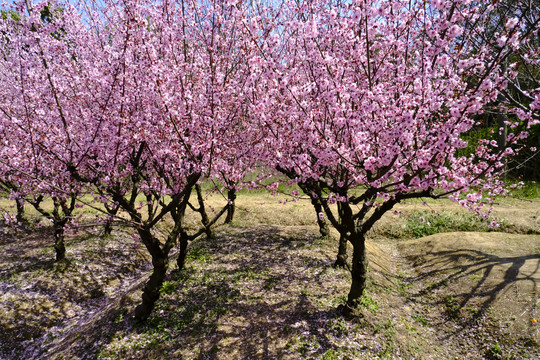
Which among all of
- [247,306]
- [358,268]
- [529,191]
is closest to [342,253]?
[358,268]

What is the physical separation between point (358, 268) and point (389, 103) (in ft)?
11.2

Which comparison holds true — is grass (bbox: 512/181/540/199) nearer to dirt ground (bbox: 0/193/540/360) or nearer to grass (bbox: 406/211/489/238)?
dirt ground (bbox: 0/193/540/360)

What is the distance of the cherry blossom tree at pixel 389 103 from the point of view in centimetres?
420

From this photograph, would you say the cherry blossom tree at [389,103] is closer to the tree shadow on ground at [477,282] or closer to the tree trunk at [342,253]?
the tree trunk at [342,253]

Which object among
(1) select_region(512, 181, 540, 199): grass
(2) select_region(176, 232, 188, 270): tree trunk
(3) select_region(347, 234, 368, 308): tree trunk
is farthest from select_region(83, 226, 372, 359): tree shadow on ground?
(1) select_region(512, 181, 540, 199): grass

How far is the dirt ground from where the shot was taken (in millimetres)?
6234

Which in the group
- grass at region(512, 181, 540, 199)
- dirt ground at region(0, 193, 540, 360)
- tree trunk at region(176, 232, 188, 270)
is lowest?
dirt ground at region(0, 193, 540, 360)

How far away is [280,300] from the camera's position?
7578 mm

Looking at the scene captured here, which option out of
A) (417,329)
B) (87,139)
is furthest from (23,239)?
(417,329)

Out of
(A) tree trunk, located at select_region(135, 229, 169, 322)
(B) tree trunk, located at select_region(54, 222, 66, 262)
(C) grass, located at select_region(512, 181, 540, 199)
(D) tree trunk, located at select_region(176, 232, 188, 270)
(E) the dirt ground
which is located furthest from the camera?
(C) grass, located at select_region(512, 181, 540, 199)

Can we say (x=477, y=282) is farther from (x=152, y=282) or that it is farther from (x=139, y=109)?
(x=139, y=109)

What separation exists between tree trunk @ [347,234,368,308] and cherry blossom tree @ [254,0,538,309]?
2 cm

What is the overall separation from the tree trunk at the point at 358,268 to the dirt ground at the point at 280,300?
1.46 ft

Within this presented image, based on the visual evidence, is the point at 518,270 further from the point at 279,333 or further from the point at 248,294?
the point at 248,294
